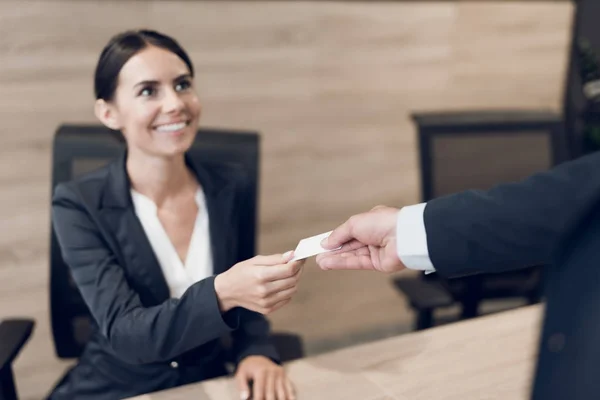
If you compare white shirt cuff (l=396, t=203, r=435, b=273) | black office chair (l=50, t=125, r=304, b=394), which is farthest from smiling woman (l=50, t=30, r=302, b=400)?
white shirt cuff (l=396, t=203, r=435, b=273)

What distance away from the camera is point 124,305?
1019 millimetres

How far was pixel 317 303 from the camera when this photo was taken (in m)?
2.16

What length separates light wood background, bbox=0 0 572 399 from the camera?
1615mm

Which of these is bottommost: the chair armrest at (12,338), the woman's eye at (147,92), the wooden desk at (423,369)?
the wooden desk at (423,369)

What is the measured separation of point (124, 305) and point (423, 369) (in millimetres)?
559

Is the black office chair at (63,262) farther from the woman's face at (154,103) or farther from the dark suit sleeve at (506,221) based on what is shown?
the dark suit sleeve at (506,221)

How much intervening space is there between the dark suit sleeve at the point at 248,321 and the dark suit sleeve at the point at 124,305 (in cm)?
9

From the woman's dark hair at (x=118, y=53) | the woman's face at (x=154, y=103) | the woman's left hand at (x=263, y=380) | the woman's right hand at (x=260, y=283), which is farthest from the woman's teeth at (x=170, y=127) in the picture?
the woman's left hand at (x=263, y=380)

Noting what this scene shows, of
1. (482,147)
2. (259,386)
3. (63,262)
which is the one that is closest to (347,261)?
(259,386)

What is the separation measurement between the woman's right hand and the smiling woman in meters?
0.05

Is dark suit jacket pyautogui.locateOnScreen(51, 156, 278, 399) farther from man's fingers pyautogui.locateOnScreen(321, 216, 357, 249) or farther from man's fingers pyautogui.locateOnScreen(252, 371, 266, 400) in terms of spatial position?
man's fingers pyautogui.locateOnScreen(321, 216, 357, 249)

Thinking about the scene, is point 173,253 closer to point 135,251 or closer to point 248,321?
point 135,251

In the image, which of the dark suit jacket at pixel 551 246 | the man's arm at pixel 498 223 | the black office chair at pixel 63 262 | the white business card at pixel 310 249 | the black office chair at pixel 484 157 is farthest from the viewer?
the black office chair at pixel 484 157

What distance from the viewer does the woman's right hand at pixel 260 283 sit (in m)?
0.91
